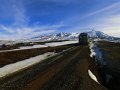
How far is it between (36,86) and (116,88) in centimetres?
580

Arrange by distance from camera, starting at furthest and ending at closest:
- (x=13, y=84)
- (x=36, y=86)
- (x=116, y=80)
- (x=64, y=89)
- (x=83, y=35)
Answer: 1. (x=83, y=35)
2. (x=116, y=80)
3. (x=13, y=84)
4. (x=36, y=86)
5. (x=64, y=89)

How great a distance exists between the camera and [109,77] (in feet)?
58.7

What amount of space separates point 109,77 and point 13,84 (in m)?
8.33

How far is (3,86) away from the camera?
46.5 feet

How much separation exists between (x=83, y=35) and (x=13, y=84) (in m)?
67.5

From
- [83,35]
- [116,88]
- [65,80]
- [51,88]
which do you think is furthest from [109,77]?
[83,35]

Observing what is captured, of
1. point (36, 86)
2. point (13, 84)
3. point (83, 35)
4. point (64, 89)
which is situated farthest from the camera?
point (83, 35)

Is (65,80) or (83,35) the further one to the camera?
(83,35)

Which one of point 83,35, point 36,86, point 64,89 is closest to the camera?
point 64,89

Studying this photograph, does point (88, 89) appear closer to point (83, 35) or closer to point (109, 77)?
point (109, 77)

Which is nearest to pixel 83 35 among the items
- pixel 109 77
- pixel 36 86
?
pixel 109 77

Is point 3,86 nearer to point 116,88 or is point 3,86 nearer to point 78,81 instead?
point 78,81

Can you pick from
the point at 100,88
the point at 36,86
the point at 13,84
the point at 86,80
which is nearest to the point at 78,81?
the point at 86,80

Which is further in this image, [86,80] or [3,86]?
[86,80]
